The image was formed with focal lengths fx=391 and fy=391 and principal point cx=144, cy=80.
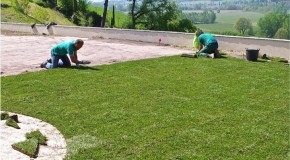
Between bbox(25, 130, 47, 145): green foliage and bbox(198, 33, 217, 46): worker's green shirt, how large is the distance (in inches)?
361

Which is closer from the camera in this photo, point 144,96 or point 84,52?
point 144,96

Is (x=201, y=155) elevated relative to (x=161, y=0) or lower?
lower

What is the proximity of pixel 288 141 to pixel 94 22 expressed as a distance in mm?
37983

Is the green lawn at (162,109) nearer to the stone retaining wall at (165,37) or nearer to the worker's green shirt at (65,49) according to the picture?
the worker's green shirt at (65,49)

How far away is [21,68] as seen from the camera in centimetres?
1149

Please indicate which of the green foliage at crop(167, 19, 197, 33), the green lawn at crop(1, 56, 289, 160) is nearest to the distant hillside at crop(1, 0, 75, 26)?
the green foliage at crop(167, 19, 197, 33)

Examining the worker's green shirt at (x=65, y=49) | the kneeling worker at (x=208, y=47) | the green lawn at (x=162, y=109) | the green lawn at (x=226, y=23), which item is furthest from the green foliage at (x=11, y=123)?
the green lawn at (x=226, y=23)

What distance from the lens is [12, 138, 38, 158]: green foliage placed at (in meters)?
4.83

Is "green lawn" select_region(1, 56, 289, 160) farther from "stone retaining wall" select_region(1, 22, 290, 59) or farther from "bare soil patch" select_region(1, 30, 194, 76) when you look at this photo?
"stone retaining wall" select_region(1, 22, 290, 59)

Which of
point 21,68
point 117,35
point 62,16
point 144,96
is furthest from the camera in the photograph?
point 62,16

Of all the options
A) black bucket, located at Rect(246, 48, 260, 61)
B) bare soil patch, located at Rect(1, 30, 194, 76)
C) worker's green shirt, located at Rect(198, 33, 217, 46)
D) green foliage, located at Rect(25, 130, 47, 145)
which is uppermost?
worker's green shirt, located at Rect(198, 33, 217, 46)

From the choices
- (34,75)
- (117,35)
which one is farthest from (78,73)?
(117,35)

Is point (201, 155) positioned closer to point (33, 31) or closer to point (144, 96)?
point (144, 96)

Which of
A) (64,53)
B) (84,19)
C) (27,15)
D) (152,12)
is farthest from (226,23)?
(64,53)
